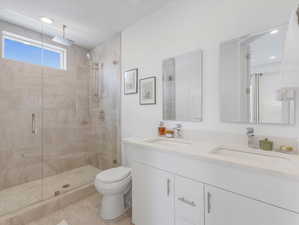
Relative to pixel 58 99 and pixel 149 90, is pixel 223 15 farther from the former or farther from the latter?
pixel 58 99

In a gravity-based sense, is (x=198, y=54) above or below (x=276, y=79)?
above

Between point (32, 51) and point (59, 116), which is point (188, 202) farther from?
point (32, 51)

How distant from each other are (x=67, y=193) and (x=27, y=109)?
4.68ft

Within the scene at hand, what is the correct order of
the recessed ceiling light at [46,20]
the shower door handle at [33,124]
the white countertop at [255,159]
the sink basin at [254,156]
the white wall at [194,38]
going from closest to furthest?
the white countertop at [255,159] < the sink basin at [254,156] < the white wall at [194,38] < the recessed ceiling light at [46,20] < the shower door handle at [33,124]

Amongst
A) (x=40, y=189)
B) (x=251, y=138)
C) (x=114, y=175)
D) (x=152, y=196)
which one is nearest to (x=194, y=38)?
(x=251, y=138)

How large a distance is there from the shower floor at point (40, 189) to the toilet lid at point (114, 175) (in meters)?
0.72

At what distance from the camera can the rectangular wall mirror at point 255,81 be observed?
108 centimetres

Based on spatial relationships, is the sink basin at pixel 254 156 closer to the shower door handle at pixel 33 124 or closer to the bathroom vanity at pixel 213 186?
the bathroom vanity at pixel 213 186

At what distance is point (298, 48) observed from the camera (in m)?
0.81

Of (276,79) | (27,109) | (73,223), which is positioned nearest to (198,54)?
(276,79)

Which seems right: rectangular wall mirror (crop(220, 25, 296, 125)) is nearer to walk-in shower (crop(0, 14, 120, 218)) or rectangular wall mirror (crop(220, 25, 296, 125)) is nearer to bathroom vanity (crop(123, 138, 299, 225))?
bathroom vanity (crop(123, 138, 299, 225))

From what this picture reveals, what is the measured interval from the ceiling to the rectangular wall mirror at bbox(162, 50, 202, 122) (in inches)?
30.1

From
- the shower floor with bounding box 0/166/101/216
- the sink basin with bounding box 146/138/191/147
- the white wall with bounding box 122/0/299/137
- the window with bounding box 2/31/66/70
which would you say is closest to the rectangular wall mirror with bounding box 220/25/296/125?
the white wall with bounding box 122/0/299/137

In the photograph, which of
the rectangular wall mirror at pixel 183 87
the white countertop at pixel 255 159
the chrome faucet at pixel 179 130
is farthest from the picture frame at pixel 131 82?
the white countertop at pixel 255 159
